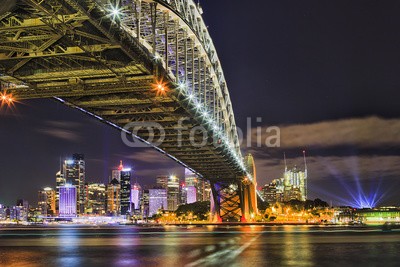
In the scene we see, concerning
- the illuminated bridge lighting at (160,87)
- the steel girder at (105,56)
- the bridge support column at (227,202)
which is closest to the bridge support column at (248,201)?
the bridge support column at (227,202)

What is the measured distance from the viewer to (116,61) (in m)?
34.5

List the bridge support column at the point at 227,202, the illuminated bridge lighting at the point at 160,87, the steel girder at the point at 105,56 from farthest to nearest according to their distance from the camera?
the bridge support column at the point at 227,202 < the illuminated bridge lighting at the point at 160,87 < the steel girder at the point at 105,56

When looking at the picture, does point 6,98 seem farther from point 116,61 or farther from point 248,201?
point 248,201

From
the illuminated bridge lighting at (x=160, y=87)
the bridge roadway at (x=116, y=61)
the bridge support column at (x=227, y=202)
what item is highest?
the bridge roadway at (x=116, y=61)

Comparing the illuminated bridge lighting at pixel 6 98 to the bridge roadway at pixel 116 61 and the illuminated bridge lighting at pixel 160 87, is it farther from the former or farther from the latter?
the illuminated bridge lighting at pixel 160 87

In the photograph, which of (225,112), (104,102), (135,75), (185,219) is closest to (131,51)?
(135,75)

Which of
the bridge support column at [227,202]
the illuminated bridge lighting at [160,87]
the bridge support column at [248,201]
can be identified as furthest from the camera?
the bridge support column at [227,202]

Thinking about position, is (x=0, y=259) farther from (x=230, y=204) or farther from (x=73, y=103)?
(x=230, y=204)

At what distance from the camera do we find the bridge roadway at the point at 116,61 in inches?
1056

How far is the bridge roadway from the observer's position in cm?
2681

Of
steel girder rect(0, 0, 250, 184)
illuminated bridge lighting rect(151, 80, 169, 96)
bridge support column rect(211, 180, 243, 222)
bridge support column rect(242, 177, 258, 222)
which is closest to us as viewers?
steel girder rect(0, 0, 250, 184)

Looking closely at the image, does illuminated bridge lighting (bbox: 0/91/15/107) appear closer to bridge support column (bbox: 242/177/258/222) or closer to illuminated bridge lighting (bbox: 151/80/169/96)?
illuminated bridge lighting (bbox: 151/80/169/96)

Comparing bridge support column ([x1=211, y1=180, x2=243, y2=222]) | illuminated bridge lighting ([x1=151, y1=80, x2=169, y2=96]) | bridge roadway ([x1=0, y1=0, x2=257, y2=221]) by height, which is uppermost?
bridge roadway ([x1=0, y1=0, x2=257, y2=221])

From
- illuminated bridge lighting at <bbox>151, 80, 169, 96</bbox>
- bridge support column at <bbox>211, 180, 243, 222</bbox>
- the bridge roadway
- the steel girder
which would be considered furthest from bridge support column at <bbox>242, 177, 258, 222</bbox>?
illuminated bridge lighting at <bbox>151, 80, 169, 96</bbox>
